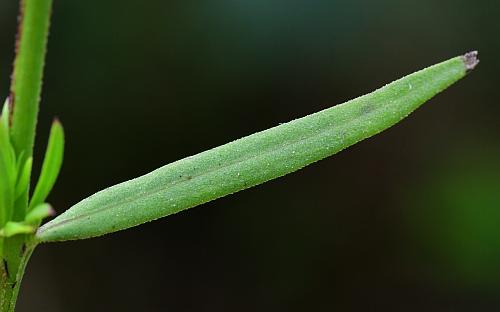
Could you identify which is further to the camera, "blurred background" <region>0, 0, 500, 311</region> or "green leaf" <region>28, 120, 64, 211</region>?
"blurred background" <region>0, 0, 500, 311</region>

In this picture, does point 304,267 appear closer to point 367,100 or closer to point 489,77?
point 489,77

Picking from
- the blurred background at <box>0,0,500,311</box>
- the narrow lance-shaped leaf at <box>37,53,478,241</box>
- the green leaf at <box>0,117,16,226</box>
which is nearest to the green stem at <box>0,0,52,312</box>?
the green leaf at <box>0,117,16,226</box>

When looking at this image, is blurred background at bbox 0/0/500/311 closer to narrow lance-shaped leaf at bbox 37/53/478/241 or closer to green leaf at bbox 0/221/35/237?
narrow lance-shaped leaf at bbox 37/53/478/241

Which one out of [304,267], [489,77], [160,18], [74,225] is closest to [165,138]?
[160,18]

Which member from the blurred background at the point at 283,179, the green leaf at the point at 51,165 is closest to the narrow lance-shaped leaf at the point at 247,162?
the green leaf at the point at 51,165

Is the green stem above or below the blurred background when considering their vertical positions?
below

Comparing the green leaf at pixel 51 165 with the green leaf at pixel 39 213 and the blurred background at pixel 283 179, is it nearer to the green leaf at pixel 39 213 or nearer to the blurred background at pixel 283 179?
the green leaf at pixel 39 213
